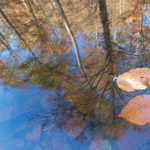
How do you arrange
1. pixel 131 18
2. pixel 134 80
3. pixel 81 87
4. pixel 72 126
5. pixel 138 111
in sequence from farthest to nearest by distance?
pixel 131 18 → pixel 81 87 → pixel 134 80 → pixel 72 126 → pixel 138 111

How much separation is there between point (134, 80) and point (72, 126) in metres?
1.07

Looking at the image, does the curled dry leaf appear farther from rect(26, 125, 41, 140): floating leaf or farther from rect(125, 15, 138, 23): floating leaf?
rect(125, 15, 138, 23): floating leaf

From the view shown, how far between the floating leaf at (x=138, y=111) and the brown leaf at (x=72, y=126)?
0.53 meters

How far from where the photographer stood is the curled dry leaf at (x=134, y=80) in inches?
55.8

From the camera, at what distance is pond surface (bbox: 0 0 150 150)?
1.25 m

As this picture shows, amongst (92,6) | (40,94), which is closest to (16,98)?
(40,94)

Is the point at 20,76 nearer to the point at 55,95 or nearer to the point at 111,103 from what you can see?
the point at 55,95

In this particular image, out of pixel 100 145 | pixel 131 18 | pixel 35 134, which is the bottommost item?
pixel 100 145

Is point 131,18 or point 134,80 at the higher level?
point 131,18

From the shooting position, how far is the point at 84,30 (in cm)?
317

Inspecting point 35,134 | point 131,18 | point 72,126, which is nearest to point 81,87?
point 72,126

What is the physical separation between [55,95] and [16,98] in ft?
2.47

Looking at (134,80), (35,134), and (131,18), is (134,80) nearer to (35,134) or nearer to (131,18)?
(35,134)

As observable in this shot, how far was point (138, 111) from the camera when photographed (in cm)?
117
